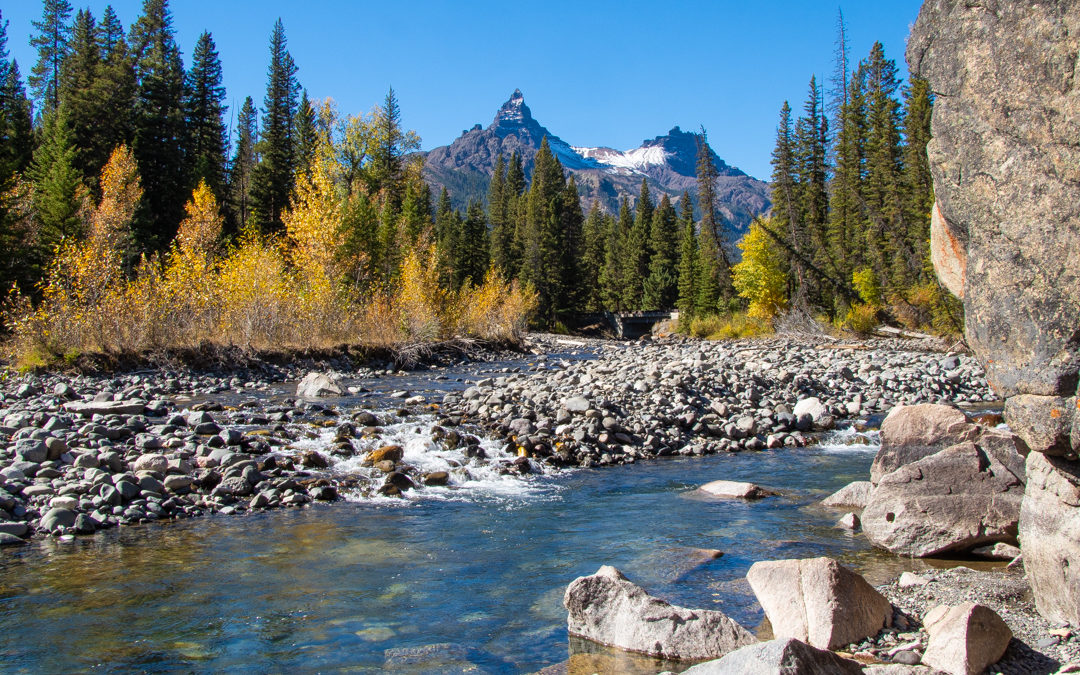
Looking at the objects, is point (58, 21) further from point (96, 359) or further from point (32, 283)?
point (96, 359)

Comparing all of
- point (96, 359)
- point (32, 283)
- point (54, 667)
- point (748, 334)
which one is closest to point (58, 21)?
point (32, 283)

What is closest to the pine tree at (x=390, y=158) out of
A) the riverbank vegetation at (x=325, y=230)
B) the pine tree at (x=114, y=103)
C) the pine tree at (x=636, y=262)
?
the riverbank vegetation at (x=325, y=230)

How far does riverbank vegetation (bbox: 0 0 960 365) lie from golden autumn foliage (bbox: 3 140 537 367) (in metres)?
0.07

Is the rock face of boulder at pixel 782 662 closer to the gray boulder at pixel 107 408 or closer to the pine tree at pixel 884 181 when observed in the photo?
the gray boulder at pixel 107 408

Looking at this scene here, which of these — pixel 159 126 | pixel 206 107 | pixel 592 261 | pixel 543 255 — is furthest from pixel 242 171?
pixel 592 261

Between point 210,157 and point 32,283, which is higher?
point 210,157

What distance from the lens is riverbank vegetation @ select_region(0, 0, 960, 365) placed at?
67.8ft

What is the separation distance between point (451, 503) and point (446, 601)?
3.33 meters

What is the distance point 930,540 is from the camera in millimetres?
6324

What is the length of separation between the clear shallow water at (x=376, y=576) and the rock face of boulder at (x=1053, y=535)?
1984 mm

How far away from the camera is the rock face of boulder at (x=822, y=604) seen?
426cm

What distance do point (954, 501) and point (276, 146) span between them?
52167 mm

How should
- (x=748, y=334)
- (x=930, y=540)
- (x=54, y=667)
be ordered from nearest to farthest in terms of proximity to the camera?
(x=54, y=667) < (x=930, y=540) < (x=748, y=334)

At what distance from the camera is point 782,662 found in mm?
3000
